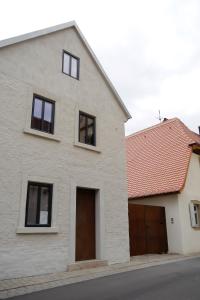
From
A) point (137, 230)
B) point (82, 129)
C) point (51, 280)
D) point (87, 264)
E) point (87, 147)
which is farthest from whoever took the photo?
point (137, 230)

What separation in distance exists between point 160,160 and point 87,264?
9011 mm

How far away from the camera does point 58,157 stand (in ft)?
32.1

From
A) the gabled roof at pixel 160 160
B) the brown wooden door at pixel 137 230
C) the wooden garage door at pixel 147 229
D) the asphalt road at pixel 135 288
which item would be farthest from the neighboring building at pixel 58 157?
the gabled roof at pixel 160 160

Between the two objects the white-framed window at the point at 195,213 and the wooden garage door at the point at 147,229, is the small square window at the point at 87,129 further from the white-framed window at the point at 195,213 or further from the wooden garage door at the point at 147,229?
the white-framed window at the point at 195,213

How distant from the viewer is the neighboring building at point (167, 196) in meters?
13.5

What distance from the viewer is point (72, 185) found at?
32.5 ft

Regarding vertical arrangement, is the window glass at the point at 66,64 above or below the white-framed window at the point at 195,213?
above

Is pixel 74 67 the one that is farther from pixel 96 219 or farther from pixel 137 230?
pixel 137 230

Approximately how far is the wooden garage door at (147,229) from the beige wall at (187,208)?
1.02 metres

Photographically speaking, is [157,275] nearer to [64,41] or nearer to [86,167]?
[86,167]

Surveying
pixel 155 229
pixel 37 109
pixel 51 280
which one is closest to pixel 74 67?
pixel 37 109

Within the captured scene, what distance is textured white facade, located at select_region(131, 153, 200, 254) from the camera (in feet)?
45.6

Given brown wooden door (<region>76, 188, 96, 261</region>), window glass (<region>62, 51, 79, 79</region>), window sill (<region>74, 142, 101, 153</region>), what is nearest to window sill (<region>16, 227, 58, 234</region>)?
brown wooden door (<region>76, 188, 96, 261</region>)

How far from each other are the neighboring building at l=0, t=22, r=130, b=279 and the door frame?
0.03 meters
